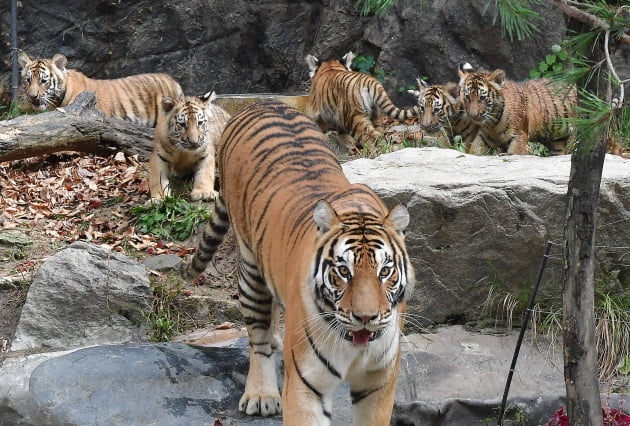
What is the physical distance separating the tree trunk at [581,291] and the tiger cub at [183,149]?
4.12 metres

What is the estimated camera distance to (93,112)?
8.52m

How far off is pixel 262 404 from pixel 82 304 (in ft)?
5.59

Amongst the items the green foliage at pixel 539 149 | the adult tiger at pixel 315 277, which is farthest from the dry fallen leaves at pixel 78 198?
the green foliage at pixel 539 149

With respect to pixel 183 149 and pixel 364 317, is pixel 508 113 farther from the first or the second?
pixel 364 317

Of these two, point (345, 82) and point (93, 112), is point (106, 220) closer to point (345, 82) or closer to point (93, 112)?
→ point (93, 112)

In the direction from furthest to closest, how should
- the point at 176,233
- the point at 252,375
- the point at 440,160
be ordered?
the point at 176,233, the point at 440,160, the point at 252,375

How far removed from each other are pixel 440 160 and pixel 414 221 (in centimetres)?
108

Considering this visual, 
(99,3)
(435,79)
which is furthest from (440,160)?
(99,3)

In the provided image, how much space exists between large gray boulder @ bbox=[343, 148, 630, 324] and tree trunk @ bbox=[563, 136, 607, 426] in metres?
1.40

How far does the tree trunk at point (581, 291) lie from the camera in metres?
3.91

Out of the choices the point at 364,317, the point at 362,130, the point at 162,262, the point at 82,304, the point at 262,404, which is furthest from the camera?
the point at 362,130

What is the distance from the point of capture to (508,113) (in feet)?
28.9

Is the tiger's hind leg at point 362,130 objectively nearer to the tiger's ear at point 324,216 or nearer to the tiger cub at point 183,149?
the tiger cub at point 183,149

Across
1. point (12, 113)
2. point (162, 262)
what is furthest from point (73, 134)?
point (12, 113)
